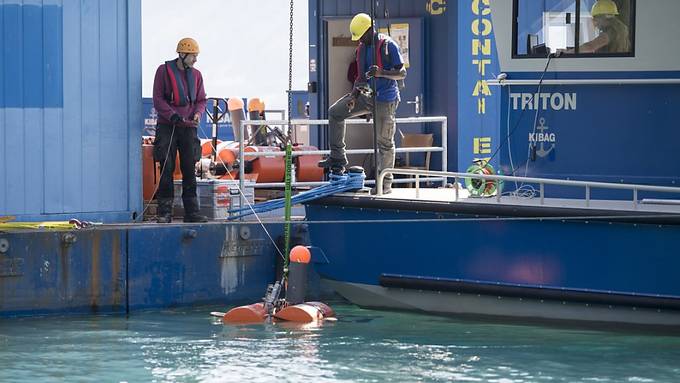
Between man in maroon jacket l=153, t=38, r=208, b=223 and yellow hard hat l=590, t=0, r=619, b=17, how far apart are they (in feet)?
12.4

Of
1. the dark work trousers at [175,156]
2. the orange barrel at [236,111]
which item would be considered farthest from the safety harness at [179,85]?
the orange barrel at [236,111]

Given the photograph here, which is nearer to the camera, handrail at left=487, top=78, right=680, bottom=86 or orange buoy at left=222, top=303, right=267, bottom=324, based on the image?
A: handrail at left=487, top=78, right=680, bottom=86

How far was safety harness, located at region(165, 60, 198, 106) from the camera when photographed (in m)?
12.9

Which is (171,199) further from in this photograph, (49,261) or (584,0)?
(584,0)

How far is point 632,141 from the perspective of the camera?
11.1 metres

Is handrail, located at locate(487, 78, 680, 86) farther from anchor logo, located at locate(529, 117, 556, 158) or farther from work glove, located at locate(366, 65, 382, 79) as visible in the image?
work glove, located at locate(366, 65, 382, 79)

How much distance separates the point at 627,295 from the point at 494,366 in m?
1.43

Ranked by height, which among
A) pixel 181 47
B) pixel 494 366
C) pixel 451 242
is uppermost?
pixel 181 47

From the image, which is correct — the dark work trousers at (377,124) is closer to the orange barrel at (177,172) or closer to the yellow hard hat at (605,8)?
the yellow hard hat at (605,8)

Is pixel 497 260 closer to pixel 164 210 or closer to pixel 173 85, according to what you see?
pixel 164 210

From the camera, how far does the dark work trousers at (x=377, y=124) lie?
39.5 feet

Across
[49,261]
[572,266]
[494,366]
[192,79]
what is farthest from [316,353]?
[192,79]

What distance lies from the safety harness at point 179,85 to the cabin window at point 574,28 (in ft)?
10.2

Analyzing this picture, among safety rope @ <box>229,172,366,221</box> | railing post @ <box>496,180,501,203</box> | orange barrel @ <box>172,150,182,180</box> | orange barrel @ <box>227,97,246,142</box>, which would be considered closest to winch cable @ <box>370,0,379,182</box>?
safety rope @ <box>229,172,366,221</box>
